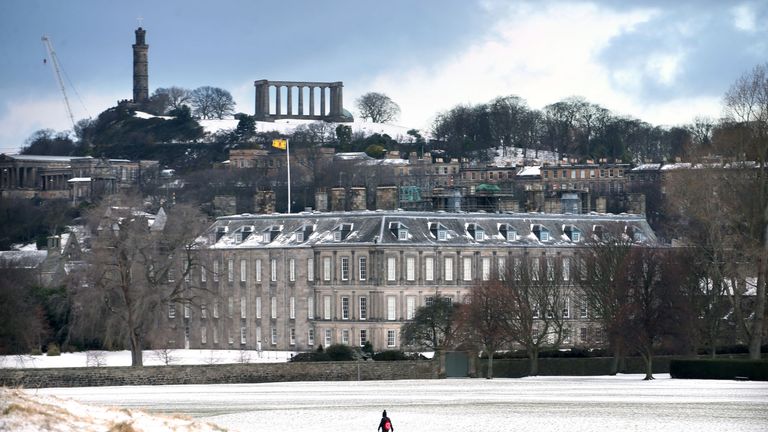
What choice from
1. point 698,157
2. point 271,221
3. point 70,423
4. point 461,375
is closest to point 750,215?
point 698,157

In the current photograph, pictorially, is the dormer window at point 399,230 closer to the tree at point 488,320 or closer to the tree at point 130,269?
the tree at point 130,269

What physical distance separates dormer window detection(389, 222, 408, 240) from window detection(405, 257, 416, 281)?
3.97ft

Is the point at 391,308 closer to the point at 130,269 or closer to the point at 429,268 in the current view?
the point at 429,268

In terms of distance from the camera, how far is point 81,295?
321 ft

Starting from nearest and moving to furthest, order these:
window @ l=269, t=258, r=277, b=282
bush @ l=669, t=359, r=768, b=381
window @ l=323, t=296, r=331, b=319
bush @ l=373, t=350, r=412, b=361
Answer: bush @ l=669, t=359, r=768, b=381
bush @ l=373, t=350, r=412, b=361
window @ l=323, t=296, r=331, b=319
window @ l=269, t=258, r=277, b=282

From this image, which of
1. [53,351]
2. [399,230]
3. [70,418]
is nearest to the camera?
[70,418]

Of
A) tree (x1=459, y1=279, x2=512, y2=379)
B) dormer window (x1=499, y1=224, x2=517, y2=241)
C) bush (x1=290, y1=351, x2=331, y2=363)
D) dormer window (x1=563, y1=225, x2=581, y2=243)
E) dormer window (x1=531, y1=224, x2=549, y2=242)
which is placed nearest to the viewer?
bush (x1=290, y1=351, x2=331, y2=363)

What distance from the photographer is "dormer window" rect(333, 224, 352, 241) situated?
11631 centimetres

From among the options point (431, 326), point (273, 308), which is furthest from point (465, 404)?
point (273, 308)

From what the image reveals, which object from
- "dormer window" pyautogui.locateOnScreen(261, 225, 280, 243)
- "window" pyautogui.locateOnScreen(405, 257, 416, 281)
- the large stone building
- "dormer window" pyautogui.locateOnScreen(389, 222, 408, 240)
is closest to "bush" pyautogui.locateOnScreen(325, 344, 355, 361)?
the large stone building

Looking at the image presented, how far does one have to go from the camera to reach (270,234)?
119625mm

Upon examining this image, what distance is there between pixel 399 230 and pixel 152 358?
17.4 meters

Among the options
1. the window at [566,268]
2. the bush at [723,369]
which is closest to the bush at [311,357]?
the bush at [723,369]

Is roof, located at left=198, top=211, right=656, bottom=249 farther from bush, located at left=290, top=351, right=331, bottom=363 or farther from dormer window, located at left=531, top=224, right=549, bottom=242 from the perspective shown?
bush, located at left=290, top=351, right=331, bottom=363
